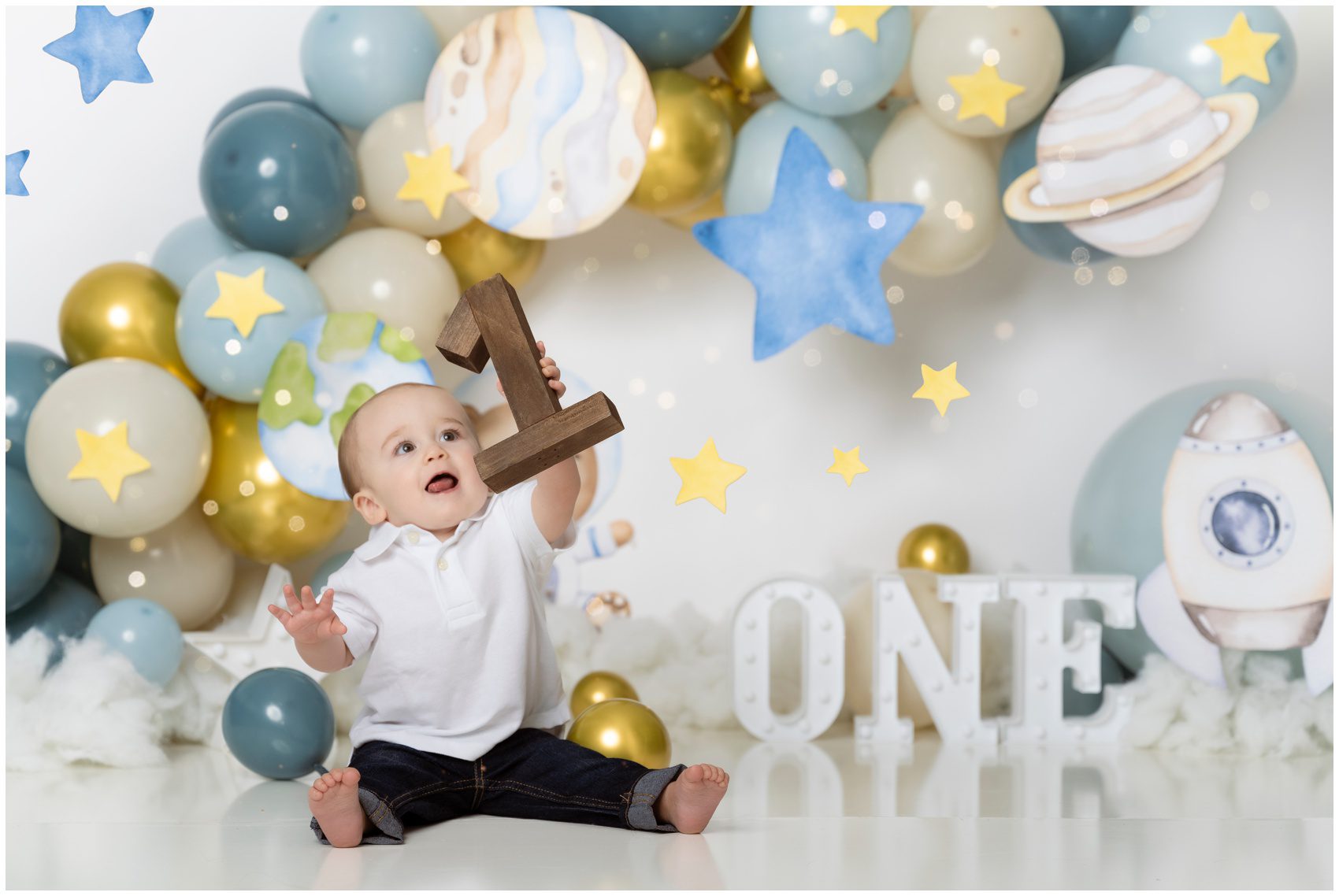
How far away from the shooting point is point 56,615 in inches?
75.8

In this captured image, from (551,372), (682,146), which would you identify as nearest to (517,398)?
(551,372)

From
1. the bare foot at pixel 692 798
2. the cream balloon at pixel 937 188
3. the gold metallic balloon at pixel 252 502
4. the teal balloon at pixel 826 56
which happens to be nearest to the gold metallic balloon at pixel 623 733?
the bare foot at pixel 692 798

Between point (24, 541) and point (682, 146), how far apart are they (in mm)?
1061

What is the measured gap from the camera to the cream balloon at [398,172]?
192cm

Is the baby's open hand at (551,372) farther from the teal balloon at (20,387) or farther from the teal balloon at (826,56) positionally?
the teal balloon at (20,387)

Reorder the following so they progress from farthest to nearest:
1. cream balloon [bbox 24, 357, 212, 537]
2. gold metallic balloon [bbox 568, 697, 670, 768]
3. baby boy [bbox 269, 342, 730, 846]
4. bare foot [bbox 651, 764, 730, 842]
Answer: cream balloon [bbox 24, 357, 212, 537] < gold metallic balloon [bbox 568, 697, 670, 768] < baby boy [bbox 269, 342, 730, 846] < bare foot [bbox 651, 764, 730, 842]

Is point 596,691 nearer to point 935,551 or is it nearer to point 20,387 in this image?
point 935,551

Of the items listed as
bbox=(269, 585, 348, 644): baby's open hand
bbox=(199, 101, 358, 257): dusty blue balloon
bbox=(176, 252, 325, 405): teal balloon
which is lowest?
bbox=(269, 585, 348, 644): baby's open hand

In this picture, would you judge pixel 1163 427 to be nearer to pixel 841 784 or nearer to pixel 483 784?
pixel 841 784

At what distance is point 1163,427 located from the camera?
2016mm

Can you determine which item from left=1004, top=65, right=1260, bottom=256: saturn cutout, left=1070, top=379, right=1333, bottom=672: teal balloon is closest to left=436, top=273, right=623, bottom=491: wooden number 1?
left=1004, top=65, right=1260, bottom=256: saturn cutout

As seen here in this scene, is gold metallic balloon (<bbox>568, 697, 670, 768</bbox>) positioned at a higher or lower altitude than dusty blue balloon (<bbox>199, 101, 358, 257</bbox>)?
lower

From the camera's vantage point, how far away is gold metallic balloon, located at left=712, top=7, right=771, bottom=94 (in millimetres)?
2039

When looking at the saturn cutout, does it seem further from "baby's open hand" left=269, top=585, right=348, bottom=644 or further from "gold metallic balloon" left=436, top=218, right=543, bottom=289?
"baby's open hand" left=269, top=585, right=348, bottom=644
